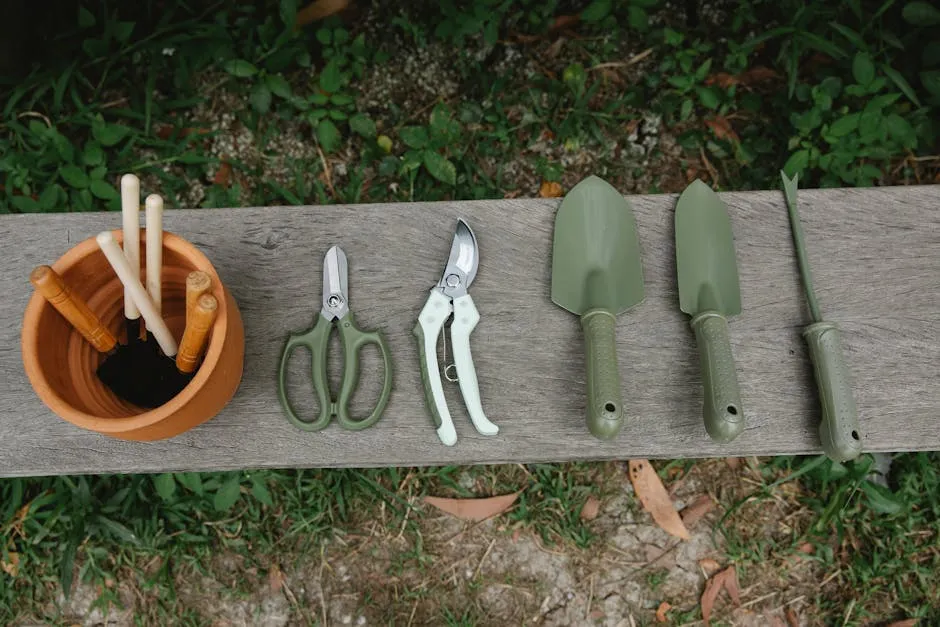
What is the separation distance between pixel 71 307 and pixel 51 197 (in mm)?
1073

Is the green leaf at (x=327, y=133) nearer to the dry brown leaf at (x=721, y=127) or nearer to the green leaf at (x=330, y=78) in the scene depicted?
the green leaf at (x=330, y=78)

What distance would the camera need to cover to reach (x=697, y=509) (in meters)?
1.72

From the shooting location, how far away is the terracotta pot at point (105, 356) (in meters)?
0.90

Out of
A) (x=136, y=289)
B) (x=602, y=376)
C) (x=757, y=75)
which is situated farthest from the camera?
(x=757, y=75)

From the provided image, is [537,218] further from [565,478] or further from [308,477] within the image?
[308,477]

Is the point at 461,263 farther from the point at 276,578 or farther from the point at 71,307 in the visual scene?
the point at 276,578

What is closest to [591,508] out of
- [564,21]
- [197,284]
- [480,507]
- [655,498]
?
[655,498]

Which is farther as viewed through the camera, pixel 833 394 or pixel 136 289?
pixel 833 394

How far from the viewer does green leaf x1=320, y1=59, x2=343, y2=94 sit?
5.94 feet

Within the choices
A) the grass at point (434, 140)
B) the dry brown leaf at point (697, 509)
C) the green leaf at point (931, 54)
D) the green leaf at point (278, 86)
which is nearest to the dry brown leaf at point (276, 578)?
the grass at point (434, 140)

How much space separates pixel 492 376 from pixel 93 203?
1.22 meters

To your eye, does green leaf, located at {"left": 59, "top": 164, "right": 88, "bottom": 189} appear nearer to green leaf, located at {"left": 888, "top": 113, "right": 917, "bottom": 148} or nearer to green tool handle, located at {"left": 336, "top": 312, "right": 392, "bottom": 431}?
green tool handle, located at {"left": 336, "top": 312, "right": 392, "bottom": 431}

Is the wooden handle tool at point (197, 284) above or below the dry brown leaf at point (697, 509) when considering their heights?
above

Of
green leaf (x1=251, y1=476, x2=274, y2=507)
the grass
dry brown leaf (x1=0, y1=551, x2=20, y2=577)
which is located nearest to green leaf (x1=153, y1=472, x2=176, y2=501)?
the grass
